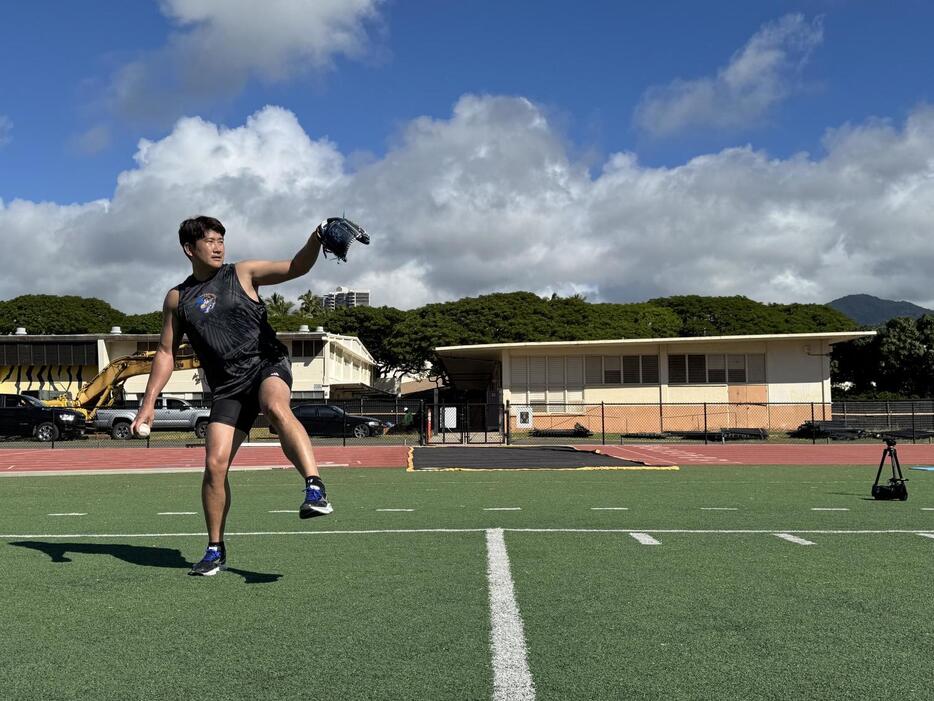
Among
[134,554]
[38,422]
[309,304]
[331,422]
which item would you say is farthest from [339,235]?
[309,304]

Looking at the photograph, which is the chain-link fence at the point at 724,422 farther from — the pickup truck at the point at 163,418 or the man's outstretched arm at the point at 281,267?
the man's outstretched arm at the point at 281,267

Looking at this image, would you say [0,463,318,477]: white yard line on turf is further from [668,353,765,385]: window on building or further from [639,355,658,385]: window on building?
[668,353,765,385]: window on building

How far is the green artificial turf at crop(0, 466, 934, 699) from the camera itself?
3.08 m

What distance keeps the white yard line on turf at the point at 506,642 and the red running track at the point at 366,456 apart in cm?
1336

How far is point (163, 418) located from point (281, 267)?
32714 mm

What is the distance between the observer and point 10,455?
79.6ft

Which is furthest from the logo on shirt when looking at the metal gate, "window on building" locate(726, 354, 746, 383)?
"window on building" locate(726, 354, 746, 383)

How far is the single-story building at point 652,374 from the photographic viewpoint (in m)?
37.0

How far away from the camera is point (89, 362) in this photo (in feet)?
167

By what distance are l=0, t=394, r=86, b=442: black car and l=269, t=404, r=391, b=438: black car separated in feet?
27.3

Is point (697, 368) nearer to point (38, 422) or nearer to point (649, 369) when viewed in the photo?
point (649, 369)

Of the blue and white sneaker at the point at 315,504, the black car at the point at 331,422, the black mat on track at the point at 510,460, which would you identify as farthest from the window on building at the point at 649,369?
the blue and white sneaker at the point at 315,504

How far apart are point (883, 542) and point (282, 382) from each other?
4.45m

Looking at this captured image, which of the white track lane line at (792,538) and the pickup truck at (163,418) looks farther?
the pickup truck at (163,418)
